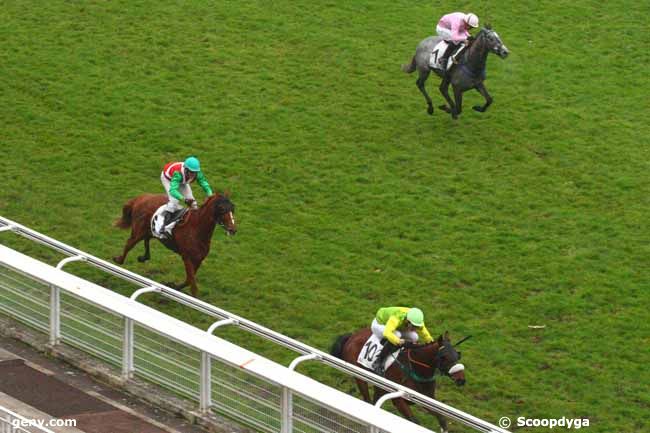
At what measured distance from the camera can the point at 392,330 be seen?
39.5 ft

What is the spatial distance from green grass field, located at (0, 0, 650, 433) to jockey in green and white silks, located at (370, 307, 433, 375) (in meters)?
0.91

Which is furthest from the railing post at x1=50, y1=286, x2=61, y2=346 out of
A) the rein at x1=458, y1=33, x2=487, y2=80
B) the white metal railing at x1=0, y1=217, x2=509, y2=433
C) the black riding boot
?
the rein at x1=458, y1=33, x2=487, y2=80

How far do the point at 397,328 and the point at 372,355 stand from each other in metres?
0.33

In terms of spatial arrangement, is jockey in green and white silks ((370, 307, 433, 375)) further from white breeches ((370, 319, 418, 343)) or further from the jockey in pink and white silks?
the jockey in pink and white silks

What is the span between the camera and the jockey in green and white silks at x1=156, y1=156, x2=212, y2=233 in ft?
47.3

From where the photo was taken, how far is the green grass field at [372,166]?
1427 centimetres

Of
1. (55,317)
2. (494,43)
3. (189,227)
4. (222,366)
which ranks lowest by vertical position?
(222,366)

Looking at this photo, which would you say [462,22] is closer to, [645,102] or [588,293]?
[645,102]

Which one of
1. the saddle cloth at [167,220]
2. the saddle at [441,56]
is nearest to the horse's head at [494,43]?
the saddle at [441,56]

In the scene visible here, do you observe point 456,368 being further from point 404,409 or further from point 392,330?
point 392,330

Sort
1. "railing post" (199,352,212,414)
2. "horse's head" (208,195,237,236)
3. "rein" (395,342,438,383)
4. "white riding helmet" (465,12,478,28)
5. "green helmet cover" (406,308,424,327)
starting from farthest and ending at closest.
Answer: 1. "white riding helmet" (465,12,478,28)
2. "horse's head" (208,195,237,236)
3. "green helmet cover" (406,308,424,327)
4. "rein" (395,342,438,383)
5. "railing post" (199,352,212,414)

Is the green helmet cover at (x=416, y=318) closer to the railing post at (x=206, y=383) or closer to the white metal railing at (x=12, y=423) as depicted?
the railing post at (x=206, y=383)

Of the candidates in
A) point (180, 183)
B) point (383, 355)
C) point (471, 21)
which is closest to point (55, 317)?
point (180, 183)

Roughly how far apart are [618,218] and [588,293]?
81.0 inches
